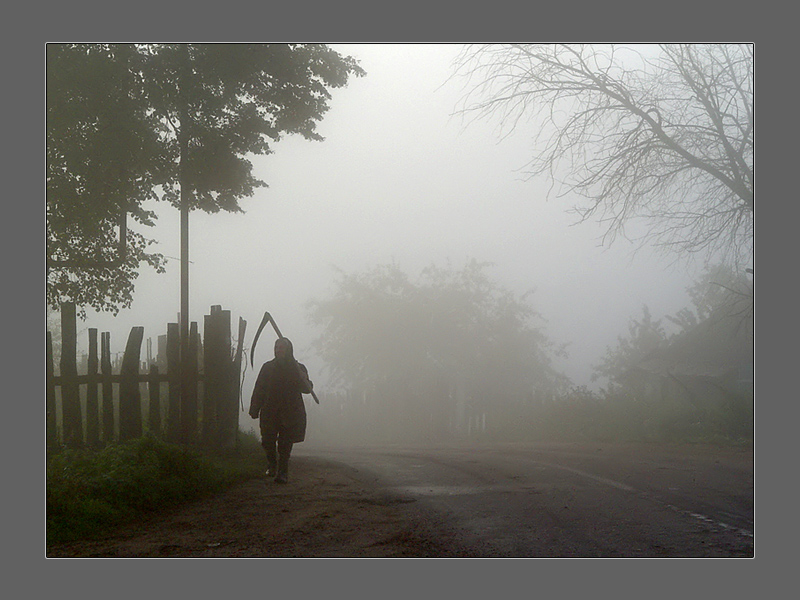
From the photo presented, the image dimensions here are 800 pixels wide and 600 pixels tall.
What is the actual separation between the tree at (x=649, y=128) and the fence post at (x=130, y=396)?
4242mm

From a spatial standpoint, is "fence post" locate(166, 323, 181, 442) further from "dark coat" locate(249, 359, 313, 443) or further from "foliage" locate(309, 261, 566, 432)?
"foliage" locate(309, 261, 566, 432)

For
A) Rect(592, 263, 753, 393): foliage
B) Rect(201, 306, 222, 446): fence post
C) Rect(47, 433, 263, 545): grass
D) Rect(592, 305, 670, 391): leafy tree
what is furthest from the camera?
Rect(592, 305, 670, 391): leafy tree

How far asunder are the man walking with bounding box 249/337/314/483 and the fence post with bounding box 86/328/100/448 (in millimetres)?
1566

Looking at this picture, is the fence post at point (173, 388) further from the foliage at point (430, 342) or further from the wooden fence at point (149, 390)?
the foliage at point (430, 342)

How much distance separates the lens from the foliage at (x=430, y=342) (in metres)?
7.55

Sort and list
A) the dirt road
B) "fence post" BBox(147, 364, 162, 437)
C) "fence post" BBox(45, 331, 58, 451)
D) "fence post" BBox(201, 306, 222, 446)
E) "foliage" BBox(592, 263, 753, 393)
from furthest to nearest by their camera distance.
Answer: "foliage" BBox(592, 263, 753, 393), "fence post" BBox(201, 306, 222, 446), "fence post" BBox(147, 364, 162, 437), "fence post" BBox(45, 331, 58, 451), the dirt road

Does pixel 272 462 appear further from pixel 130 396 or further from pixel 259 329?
pixel 130 396

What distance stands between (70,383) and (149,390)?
2.49 ft

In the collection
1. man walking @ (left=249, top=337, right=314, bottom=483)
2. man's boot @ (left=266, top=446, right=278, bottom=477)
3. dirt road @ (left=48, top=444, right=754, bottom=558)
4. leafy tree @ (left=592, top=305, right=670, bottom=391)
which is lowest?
dirt road @ (left=48, top=444, right=754, bottom=558)

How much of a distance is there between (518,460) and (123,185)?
567 centimetres

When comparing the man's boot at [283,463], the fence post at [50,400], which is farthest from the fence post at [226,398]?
the fence post at [50,400]

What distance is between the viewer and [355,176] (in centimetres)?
741

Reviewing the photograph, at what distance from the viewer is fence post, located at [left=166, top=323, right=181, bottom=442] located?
749cm

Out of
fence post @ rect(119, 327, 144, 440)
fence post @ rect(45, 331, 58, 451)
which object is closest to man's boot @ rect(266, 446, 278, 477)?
fence post @ rect(119, 327, 144, 440)
